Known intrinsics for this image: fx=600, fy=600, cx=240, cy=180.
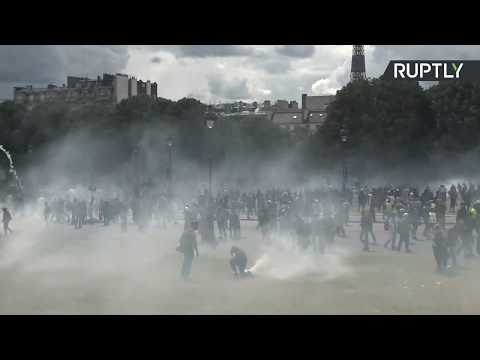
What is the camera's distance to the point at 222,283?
16.0m

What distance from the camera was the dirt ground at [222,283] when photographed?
528 inches

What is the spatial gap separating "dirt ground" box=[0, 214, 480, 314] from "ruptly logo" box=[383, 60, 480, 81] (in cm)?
1530

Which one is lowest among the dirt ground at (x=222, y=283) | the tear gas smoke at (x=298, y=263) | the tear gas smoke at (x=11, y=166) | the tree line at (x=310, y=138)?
the dirt ground at (x=222, y=283)

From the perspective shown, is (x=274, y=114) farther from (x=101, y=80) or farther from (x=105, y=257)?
(x=105, y=257)

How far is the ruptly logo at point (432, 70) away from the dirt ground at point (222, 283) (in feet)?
50.2

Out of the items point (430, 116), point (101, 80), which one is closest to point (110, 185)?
point (430, 116)

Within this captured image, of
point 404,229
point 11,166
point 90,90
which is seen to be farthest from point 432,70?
point 90,90

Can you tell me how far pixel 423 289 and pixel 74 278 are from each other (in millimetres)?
9510

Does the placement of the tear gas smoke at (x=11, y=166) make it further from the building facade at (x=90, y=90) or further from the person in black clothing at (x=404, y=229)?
the person in black clothing at (x=404, y=229)

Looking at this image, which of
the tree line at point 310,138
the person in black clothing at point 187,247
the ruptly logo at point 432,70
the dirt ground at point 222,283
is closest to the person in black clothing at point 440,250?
Result: the dirt ground at point 222,283

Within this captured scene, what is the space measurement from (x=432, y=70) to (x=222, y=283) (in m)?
24.2

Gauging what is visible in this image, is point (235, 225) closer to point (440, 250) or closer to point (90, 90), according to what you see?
point (440, 250)

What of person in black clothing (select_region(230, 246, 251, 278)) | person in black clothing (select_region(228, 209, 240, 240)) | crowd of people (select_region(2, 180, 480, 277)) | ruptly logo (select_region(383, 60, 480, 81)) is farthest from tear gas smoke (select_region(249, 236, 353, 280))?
ruptly logo (select_region(383, 60, 480, 81))

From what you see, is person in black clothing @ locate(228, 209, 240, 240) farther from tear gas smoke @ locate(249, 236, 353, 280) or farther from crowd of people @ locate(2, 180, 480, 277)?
tear gas smoke @ locate(249, 236, 353, 280)
